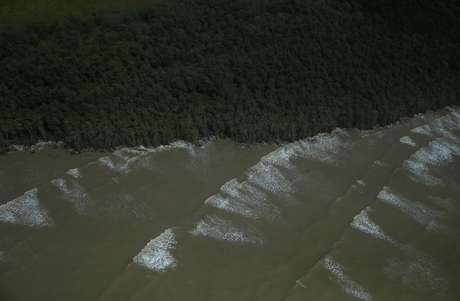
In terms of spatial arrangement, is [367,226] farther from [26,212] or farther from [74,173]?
[26,212]

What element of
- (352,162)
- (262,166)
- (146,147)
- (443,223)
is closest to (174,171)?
(146,147)

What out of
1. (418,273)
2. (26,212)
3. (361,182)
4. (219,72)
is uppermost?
(219,72)

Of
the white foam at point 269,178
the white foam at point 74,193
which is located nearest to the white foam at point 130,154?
the white foam at point 74,193

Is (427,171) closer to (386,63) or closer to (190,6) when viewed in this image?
(386,63)

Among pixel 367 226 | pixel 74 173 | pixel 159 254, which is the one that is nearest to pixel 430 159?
pixel 367 226

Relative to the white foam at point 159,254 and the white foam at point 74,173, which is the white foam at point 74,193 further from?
the white foam at point 159,254

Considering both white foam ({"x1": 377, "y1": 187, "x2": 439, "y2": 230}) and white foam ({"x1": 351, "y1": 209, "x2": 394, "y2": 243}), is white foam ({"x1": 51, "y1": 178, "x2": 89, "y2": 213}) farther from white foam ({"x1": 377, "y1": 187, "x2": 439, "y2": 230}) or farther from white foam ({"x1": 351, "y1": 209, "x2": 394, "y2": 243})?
white foam ({"x1": 377, "y1": 187, "x2": 439, "y2": 230})

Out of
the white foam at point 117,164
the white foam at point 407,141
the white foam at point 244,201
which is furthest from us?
Answer: the white foam at point 407,141
